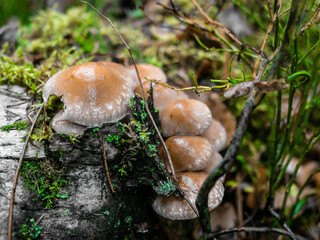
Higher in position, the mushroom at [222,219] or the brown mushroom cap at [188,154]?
the brown mushroom cap at [188,154]

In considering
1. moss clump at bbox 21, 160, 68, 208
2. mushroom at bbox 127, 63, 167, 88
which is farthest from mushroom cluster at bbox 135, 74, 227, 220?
moss clump at bbox 21, 160, 68, 208

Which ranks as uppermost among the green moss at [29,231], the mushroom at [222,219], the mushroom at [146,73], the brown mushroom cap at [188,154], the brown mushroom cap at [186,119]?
the mushroom at [146,73]

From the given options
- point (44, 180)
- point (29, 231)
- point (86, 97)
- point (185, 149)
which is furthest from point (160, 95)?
point (29, 231)

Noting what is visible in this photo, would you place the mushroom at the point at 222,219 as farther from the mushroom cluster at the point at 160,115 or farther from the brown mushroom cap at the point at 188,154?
the brown mushroom cap at the point at 188,154

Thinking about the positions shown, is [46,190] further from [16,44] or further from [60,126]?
[16,44]

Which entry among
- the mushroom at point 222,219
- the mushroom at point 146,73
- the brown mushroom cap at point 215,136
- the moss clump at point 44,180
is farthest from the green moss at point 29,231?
the mushroom at point 222,219

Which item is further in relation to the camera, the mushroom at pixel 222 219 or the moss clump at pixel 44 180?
the mushroom at pixel 222 219
